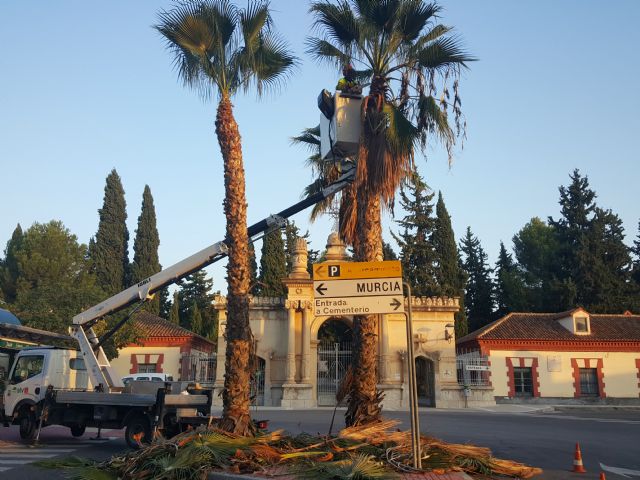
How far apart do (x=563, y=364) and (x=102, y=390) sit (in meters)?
31.6

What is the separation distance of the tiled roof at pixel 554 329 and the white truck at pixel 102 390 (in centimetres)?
2677

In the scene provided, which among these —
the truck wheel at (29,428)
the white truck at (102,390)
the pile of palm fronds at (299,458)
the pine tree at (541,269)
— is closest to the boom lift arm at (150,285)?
the white truck at (102,390)

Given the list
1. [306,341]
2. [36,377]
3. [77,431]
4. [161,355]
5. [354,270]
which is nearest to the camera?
[354,270]

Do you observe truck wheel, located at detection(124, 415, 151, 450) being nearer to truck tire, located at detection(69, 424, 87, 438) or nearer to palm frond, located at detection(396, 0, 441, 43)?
truck tire, located at detection(69, 424, 87, 438)

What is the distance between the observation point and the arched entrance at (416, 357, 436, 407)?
110 ft

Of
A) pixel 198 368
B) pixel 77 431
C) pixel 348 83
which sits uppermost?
pixel 348 83

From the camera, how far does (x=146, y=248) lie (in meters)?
49.8

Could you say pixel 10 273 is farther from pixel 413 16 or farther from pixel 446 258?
pixel 413 16

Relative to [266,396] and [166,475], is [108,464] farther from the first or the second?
[266,396]

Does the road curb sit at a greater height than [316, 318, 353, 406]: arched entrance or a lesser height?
lesser

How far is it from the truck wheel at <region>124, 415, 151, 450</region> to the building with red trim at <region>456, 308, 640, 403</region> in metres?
27.8

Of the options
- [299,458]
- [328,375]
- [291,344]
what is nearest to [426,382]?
[328,375]

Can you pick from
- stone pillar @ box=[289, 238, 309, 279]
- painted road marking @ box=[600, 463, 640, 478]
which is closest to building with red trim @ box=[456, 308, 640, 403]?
stone pillar @ box=[289, 238, 309, 279]

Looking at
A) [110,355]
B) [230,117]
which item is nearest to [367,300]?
[230,117]
